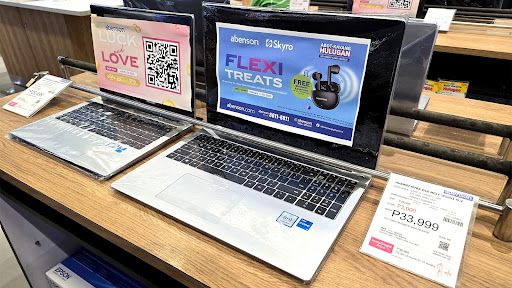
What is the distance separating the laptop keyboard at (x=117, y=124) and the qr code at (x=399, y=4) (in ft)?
4.47

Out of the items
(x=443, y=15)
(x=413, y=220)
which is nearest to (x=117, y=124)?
(x=413, y=220)

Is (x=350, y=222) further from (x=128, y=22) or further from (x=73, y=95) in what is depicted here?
(x=73, y=95)

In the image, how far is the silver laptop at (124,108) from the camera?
80 centimetres

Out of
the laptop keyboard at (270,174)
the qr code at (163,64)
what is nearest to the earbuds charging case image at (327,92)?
the laptop keyboard at (270,174)

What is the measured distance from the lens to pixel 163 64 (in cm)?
87

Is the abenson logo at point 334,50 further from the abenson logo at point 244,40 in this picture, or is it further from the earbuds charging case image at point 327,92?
the abenson logo at point 244,40

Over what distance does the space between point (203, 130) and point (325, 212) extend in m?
0.41

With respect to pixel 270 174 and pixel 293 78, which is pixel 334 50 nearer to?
pixel 293 78

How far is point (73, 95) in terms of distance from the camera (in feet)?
3.70

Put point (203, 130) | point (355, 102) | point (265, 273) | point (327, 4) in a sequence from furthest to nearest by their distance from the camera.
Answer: point (327, 4) → point (203, 130) → point (355, 102) → point (265, 273)

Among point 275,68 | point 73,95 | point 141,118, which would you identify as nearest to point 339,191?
point 275,68

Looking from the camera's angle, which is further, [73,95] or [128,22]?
[73,95]

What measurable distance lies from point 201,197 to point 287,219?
0.57ft

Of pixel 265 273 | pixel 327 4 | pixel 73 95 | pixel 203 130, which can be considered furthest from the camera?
pixel 327 4
